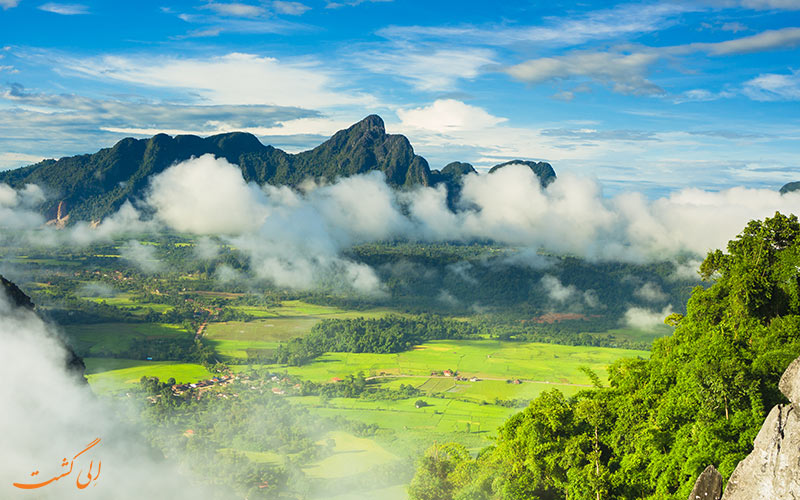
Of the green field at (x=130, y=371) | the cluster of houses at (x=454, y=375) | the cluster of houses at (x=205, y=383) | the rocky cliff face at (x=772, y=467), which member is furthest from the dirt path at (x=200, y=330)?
the rocky cliff face at (x=772, y=467)

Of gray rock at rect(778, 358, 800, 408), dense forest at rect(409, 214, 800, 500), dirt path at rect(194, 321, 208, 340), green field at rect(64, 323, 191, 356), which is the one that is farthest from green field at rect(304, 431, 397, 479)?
dirt path at rect(194, 321, 208, 340)

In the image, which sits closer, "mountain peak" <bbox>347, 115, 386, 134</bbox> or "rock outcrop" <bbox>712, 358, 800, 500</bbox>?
"rock outcrop" <bbox>712, 358, 800, 500</bbox>

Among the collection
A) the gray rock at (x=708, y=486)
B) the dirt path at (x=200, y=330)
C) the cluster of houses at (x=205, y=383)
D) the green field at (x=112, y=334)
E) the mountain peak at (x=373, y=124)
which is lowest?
the cluster of houses at (x=205, y=383)

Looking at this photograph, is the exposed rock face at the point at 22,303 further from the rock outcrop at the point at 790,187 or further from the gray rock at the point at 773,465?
the rock outcrop at the point at 790,187

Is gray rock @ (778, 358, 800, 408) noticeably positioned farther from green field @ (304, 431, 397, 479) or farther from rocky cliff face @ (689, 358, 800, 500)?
green field @ (304, 431, 397, 479)

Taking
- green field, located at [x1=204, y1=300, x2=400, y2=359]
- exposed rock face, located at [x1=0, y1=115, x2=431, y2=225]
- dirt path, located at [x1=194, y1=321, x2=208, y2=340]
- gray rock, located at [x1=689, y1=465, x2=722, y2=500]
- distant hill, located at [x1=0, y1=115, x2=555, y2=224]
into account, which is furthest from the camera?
distant hill, located at [x1=0, y1=115, x2=555, y2=224]

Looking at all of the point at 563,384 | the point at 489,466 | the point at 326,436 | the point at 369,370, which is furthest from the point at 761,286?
the point at 369,370

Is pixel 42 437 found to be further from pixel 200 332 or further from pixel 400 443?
pixel 200 332

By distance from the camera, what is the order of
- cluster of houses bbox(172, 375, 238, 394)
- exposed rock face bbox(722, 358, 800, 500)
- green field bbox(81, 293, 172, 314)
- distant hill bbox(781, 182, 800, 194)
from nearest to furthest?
exposed rock face bbox(722, 358, 800, 500)
cluster of houses bbox(172, 375, 238, 394)
green field bbox(81, 293, 172, 314)
distant hill bbox(781, 182, 800, 194)
